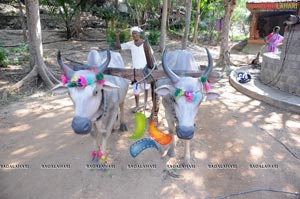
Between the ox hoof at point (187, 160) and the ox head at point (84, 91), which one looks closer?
the ox head at point (84, 91)

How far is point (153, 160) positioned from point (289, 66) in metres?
5.28

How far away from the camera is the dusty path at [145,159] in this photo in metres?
3.25

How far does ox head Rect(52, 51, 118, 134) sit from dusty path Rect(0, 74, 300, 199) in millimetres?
1027

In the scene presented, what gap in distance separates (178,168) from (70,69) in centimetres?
214

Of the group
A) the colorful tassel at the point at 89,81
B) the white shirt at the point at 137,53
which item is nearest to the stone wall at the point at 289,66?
the white shirt at the point at 137,53

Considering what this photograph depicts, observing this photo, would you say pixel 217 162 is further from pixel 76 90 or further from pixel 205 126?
pixel 76 90

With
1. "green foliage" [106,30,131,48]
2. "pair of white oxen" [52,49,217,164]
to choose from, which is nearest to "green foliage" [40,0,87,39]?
"green foliage" [106,30,131,48]

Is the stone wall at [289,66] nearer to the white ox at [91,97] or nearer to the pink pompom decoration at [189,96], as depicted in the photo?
the pink pompom decoration at [189,96]

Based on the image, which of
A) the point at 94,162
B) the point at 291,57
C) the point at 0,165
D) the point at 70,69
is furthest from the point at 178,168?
the point at 291,57

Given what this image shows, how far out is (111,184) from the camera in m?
3.36

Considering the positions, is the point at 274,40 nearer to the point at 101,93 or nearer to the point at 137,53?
the point at 137,53

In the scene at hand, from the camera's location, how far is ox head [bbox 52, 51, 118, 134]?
9.19 feet

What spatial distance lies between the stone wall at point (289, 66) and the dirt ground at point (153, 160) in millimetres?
1401

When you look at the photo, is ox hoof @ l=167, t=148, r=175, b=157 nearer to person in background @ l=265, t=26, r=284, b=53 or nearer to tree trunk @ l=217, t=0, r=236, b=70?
tree trunk @ l=217, t=0, r=236, b=70
